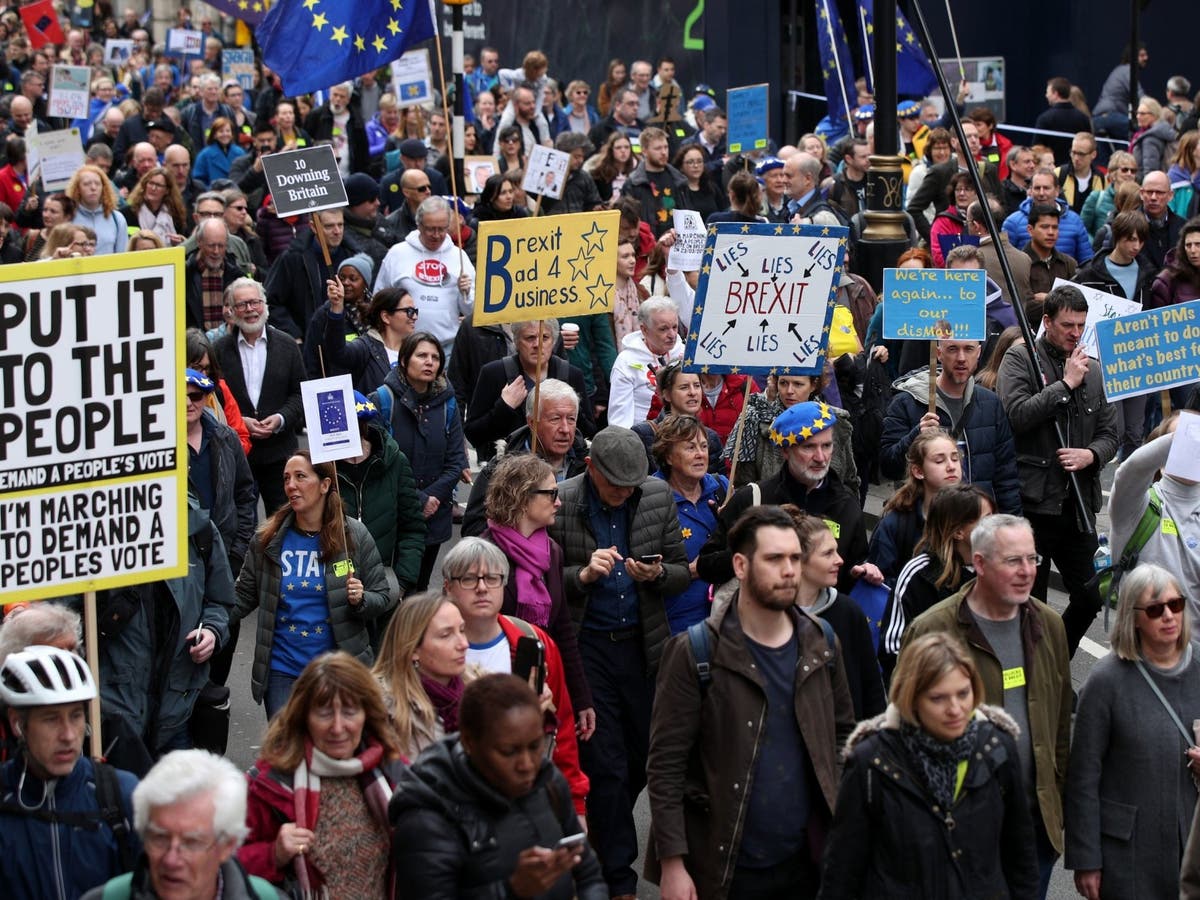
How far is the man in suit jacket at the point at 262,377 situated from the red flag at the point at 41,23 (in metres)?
17.2

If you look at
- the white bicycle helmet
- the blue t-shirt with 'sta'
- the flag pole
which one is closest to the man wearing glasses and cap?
the blue t-shirt with 'sta'

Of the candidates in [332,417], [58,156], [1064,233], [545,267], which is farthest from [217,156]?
[332,417]

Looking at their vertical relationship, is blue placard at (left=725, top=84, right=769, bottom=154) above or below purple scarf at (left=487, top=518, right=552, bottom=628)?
above

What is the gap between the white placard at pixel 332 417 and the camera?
25.5 ft

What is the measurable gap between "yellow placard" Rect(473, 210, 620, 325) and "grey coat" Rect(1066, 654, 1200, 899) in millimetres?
3991

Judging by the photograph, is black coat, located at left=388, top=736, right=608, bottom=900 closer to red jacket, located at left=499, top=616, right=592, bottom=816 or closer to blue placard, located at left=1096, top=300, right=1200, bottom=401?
red jacket, located at left=499, top=616, right=592, bottom=816

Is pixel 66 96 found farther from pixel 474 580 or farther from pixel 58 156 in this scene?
pixel 474 580

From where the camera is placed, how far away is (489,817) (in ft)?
15.3

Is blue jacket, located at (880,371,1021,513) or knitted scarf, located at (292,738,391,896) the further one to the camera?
blue jacket, located at (880,371,1021,513)

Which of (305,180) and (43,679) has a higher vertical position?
(305,180)

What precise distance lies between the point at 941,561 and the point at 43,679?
10.3 ft

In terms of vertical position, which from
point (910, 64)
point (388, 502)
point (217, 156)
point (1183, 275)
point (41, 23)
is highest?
point (41, 23)

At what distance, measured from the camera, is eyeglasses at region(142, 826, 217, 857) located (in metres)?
4.38

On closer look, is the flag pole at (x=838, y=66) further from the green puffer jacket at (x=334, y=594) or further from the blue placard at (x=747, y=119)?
the green puffer jacket at (x=334, y=594)
